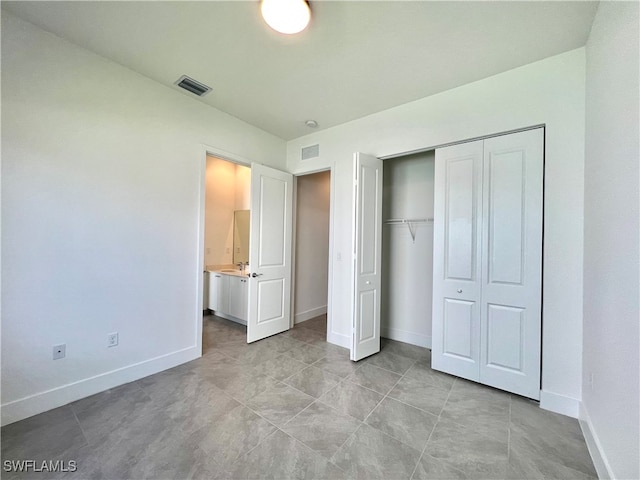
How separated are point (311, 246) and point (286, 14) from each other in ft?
10.6

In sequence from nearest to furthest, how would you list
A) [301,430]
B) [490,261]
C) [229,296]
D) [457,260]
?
[301,430] < [490,261] < [457,260] < [229,296]

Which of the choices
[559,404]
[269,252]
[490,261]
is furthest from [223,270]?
[559,404]

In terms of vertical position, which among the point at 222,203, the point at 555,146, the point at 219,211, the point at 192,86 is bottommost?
the point at 219,211

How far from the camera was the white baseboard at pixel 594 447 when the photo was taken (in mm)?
1372

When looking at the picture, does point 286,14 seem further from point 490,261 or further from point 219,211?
point 219,211

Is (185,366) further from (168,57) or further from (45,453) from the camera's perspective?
(168,57)

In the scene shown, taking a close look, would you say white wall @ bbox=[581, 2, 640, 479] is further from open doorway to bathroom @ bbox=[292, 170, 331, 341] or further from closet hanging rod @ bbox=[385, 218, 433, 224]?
open doorway to bathroom @ bbox=[292, 170, 331, 341]

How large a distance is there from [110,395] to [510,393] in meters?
3.46

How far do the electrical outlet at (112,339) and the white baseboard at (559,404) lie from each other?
3661 millimetres

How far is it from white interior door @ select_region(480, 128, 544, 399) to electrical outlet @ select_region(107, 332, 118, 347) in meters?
3.35

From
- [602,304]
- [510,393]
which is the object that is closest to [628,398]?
[602,304]

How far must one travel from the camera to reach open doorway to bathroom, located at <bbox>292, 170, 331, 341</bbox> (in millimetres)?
4184

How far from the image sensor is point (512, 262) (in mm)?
2225

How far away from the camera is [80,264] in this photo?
2.09 meters
